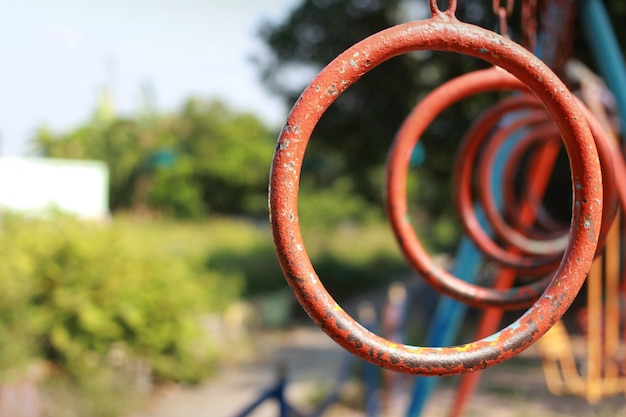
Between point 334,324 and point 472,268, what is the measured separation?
239cm

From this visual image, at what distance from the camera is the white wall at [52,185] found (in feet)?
43.8

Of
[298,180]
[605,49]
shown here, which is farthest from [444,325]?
[298,180]

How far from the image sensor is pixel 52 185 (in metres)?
14.0

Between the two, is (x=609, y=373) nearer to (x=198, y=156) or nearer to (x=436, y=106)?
(x=436, y=106)

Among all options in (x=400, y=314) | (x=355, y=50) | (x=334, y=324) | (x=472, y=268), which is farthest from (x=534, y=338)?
(x=400, y=314)

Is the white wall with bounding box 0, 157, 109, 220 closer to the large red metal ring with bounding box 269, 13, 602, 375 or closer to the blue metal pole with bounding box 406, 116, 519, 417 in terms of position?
the blue metal pole with bounding box 406, 116, 519, 417

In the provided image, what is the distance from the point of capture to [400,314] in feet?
18.4

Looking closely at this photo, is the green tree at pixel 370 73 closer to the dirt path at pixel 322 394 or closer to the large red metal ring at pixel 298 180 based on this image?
the dirt path at pixel 322 394

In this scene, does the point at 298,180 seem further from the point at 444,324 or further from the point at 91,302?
the point at 91,302

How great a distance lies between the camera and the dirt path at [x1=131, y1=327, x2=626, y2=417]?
19.5 ft

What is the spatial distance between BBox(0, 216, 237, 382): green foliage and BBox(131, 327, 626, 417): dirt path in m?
0.44

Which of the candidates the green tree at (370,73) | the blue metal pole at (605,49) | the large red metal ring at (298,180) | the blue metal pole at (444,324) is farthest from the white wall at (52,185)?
the large red metal ring at (298,180)

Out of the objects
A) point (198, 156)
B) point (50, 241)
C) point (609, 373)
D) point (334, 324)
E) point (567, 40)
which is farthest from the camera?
point (198, 156)

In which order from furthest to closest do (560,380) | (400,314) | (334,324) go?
(560,380), (400,314), (334,324)
